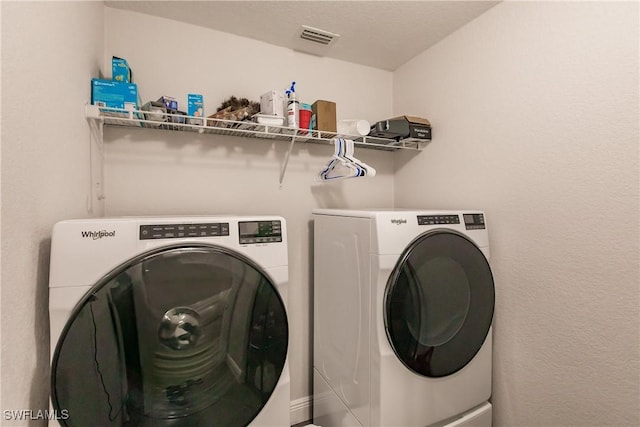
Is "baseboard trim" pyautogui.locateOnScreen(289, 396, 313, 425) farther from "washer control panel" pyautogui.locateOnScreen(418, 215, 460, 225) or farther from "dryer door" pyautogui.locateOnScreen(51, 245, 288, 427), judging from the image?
"washer control panel" pyautogui.locateOnScreen(418, 215, 460, 225)

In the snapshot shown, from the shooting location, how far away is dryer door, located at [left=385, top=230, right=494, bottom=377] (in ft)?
3.93

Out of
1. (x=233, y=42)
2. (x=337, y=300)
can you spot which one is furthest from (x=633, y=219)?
(x=233, y=42)

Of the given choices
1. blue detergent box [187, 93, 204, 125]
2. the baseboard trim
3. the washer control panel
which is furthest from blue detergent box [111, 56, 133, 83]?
the baseboard trim

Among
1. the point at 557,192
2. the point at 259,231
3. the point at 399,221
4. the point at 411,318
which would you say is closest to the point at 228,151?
the point at 259,231

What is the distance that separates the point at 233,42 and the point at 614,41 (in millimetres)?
1748

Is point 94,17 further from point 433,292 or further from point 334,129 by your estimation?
point 433,292

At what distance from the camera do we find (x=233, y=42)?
174 centimetres

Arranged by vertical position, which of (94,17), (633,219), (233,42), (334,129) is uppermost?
(233,42)

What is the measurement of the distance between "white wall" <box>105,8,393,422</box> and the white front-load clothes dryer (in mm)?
722

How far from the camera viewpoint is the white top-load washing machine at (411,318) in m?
1.20

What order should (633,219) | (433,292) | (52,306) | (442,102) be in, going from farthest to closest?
(442,102) → (433,292) → (633,219) → (52,306)

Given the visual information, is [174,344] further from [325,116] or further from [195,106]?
[325,116]

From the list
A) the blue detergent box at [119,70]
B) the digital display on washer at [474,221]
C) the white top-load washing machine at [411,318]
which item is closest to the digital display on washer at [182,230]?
the white top-load washing machine at [411,318]

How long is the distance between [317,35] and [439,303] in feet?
5.22
